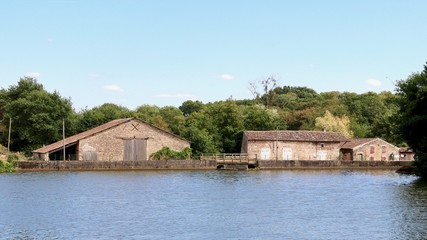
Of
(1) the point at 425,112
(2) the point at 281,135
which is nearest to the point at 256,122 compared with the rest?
(2) the point at 281,135

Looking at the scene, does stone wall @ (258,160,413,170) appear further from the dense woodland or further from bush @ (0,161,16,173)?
bush @ (0,161,16,173)

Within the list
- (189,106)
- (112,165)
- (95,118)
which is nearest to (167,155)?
(112,165)

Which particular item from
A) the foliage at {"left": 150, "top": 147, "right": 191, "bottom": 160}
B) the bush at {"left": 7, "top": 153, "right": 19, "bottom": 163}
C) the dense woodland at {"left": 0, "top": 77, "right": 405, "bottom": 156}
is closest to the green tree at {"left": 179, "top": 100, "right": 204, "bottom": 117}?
the dense woodland at {"left": 0, "top": 77, "right": 405, "bottom": 156}

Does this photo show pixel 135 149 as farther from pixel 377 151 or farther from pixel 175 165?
pixel 377 151

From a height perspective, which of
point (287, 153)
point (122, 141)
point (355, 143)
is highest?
point (122, 141)

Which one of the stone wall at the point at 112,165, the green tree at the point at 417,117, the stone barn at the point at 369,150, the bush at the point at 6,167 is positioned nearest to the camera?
the green tree at the point at 417,117

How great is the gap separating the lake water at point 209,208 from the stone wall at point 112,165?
944 centimetres

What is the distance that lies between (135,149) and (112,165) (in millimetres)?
6513

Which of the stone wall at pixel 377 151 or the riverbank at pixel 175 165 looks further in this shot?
the stone wall at pixel 377 151

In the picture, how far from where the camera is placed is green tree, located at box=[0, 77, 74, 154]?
76.2m

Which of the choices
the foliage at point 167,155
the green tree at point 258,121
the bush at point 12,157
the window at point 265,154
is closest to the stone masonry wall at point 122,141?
the foliage at point 167,155

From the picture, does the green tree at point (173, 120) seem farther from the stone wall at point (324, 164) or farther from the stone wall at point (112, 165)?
the stone wall at point (324, 164)

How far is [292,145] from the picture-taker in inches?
3009

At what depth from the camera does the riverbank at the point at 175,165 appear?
61406mm
